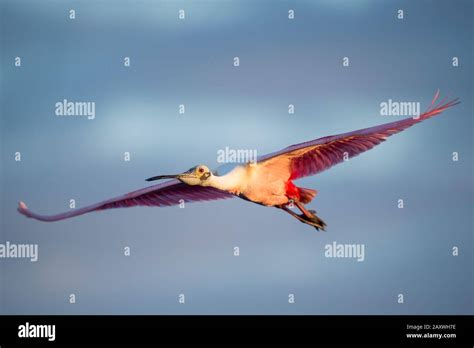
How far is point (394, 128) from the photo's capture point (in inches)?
388

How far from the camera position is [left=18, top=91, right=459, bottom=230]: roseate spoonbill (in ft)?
33.5

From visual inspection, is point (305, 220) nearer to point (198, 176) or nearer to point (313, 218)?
point (313, 218)

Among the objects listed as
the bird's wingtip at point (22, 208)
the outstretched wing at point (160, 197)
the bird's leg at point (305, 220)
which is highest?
the outstretched wing at point (160, 197)

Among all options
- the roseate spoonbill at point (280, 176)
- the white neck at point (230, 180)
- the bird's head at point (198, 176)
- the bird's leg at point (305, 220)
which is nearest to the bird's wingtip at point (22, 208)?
the roseate spoonbill at point (280, 176)

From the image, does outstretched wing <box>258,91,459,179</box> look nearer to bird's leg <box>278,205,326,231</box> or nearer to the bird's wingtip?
bird's leg <box>278,205,326,231</box>

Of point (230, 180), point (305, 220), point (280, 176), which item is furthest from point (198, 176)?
point (305, 220)

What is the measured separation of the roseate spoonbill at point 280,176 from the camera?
10.2 meters

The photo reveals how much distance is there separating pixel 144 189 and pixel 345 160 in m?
2.38

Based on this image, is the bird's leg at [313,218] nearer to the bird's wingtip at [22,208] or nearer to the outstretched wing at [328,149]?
the outstretched wing at [328,149]

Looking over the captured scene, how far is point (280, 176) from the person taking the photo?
34.9 feet

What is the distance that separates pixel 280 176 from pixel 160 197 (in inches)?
Answer: 63.0

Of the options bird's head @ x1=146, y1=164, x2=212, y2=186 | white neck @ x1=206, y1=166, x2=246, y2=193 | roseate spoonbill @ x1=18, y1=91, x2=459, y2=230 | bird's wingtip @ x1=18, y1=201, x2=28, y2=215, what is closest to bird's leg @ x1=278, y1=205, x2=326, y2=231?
roseate spoonbill @ x1=18, y1=91, x2=459, y2=230
